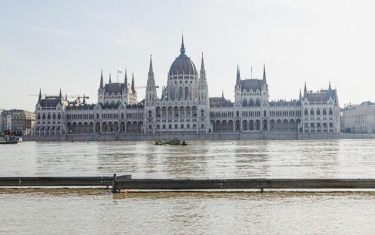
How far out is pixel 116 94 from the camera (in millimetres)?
193875

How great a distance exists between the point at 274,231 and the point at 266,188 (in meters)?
7.39

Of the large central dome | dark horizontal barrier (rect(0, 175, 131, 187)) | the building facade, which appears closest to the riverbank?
the building facade

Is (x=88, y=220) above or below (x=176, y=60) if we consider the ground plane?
below

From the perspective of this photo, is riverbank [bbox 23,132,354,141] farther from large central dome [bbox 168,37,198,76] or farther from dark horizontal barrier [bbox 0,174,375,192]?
dark horizontal barrier [bbox 0,174,375,192]

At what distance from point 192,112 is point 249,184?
150 m

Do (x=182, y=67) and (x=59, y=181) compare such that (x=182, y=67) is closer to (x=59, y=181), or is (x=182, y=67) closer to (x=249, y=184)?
(x=59, y=181)

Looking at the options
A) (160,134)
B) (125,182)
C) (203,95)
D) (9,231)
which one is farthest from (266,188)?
(203,95)

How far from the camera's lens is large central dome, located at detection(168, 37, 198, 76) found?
181m

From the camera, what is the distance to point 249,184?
20.9 m

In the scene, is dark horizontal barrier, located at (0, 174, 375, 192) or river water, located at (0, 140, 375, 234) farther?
dark horizontal barrier, located at (0, 174, 375, 192)

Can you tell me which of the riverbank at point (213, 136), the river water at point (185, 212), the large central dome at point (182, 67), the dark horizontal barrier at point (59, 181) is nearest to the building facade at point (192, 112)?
the large central dome at point (182, 67)

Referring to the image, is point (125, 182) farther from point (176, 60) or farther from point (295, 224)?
point (176, 60)

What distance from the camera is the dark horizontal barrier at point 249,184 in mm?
20828

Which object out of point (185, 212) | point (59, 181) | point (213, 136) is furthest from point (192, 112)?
point (185, 212)
